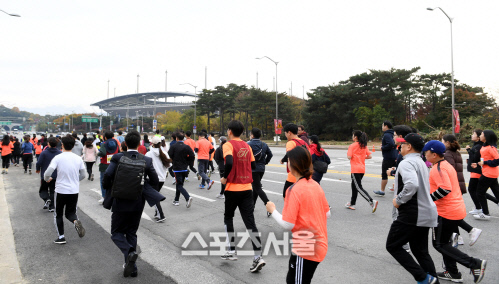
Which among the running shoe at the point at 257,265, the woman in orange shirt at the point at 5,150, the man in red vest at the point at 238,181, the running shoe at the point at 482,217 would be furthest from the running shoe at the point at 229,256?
the woman in orange shirt at the point at 5,150

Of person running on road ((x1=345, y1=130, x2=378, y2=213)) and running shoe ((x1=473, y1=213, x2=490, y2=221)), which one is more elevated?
person running on road ((x1=345, y1=130, x2=378, y2=213))

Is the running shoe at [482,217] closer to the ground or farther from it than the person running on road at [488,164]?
closer to the ground

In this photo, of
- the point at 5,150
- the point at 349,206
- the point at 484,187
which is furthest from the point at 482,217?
the point at 5,150

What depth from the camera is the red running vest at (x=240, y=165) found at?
14.3 feet

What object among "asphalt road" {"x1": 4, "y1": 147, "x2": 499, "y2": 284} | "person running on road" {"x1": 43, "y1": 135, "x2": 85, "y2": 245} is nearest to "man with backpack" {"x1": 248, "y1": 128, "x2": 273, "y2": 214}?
"asphalt road" {"x1": 4, "y1": 147, "x2": 499, "y2": 284}

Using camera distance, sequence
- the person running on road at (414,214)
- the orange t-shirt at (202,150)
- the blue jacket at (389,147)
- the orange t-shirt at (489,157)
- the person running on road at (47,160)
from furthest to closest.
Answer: the orange t-shirt at (202,150) → the blue jacket at (389,147) → the person running on road at (47,160) → the orange t-shirt at (489,157) → the person running on road at (414,214)

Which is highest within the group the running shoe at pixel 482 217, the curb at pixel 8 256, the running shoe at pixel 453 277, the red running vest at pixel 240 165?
the red running vest at pixel 240 165

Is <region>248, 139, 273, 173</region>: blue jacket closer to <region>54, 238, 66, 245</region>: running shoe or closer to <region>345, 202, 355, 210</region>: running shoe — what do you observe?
<region>345, 202, 355, 210</region>: running shoe

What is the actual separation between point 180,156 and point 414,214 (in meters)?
5.74

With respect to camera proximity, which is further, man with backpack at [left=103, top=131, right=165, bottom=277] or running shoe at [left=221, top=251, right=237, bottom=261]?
running shoe at [left=221, top=251, right=237, bottom=261]

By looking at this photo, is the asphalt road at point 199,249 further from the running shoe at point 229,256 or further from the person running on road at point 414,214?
the person running on road at point 414,214

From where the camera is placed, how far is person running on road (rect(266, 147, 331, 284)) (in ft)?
8.62

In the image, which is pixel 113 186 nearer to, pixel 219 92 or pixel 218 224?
pixel 218 224

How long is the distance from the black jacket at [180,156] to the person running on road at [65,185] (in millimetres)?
2653
